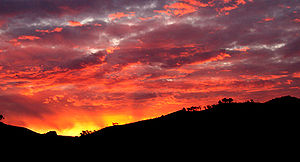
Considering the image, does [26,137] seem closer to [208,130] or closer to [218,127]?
[208,130]

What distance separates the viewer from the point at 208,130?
216 feet

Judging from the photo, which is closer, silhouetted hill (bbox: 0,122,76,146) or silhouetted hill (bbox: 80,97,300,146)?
silhouetted hill (bbox: 80,97,300,146)

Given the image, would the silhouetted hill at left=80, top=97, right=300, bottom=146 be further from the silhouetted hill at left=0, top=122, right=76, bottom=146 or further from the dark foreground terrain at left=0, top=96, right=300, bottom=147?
the silhouetted hill at left=0, top=122, right=76, bottom=146

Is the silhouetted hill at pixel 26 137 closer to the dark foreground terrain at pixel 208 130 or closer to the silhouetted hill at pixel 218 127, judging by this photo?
the dark foreground terrain at pixel 208 130

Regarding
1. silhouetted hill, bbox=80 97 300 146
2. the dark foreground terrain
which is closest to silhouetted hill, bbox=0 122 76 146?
the dark foreground terrain

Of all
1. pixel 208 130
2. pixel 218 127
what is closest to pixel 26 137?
pixel 208 130

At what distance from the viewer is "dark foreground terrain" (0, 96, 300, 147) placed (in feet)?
194

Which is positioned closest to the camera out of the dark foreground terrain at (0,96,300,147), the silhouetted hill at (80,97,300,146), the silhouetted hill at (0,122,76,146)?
the dark foreground terrain at (0,96,300,147)

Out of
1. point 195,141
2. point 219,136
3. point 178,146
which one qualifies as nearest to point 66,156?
point 178,146

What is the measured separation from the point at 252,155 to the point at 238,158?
315 cm

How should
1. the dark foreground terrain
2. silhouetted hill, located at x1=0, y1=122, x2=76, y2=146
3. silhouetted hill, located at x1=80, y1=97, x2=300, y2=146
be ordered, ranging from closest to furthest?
the dark foreground terrain < silhouetted hill, located at x1=80, y1=97, x2=300, y2=146 < silhouetted hill, located at x1=0, y1=122, x2=76, y2=146

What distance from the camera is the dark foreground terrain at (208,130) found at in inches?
2323

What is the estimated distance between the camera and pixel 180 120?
77.1m

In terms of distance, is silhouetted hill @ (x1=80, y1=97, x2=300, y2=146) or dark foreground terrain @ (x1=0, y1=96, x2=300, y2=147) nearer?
dark foreground terrain @ (x1=0, y1=96, x2=300, y2=147)
